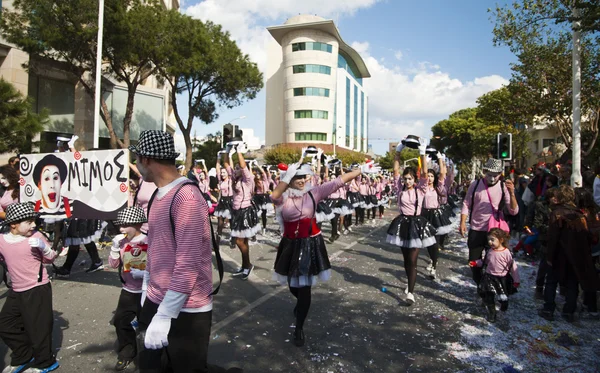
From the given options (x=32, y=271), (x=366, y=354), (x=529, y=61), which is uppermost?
(x=529, y=61)

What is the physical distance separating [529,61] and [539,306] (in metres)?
10.6

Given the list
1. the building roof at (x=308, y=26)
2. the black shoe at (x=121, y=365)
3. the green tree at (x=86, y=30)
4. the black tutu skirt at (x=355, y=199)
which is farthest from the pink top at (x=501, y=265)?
the building roof at (x=308, y=26)

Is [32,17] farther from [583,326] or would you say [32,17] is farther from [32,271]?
[583,326]

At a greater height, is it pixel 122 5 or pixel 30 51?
pixel 122 5

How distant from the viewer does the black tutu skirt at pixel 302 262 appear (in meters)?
4.51

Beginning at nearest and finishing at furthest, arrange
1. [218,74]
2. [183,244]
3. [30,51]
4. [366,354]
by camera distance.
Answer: [183,244]
[366,354]
[30,51]
[218,74]

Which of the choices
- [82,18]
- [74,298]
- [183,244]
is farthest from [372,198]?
[183,244]

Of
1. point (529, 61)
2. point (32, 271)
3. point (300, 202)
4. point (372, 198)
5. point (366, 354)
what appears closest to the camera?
point (32, 271)

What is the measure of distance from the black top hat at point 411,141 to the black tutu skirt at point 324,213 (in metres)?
4.66

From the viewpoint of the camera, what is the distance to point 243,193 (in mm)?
8445

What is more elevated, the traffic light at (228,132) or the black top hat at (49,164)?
the traffic light at (228,132)

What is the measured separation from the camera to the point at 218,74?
24500 millimetres

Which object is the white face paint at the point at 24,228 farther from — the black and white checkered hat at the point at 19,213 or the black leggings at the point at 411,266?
the black leggings at the point at 411,266

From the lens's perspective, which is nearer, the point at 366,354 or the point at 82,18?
the point at 366,354
